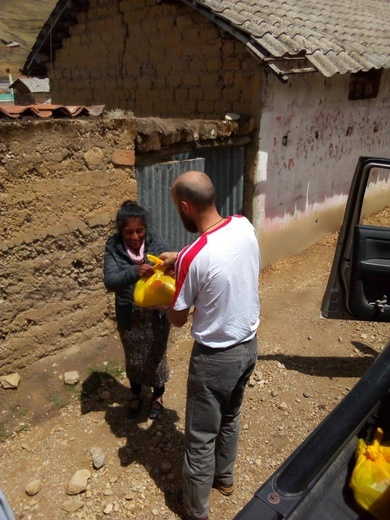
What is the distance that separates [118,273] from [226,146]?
2940mm

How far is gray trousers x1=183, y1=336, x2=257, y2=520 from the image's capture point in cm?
237

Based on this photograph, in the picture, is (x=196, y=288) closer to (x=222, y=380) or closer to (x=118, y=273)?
(x=222, y=380)

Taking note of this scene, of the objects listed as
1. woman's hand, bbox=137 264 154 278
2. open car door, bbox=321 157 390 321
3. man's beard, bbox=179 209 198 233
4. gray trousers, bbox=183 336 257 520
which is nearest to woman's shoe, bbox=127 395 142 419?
gray trousers, bbox=183 336 257 520

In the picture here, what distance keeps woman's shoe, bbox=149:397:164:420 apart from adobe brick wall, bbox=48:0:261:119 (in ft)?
12.1

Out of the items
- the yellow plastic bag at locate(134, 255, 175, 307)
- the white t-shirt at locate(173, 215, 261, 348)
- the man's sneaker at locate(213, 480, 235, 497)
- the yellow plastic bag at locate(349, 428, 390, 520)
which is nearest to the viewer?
the yellow plastic bag at locate(349, 428, 390, 520)

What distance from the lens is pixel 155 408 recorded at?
357 cm

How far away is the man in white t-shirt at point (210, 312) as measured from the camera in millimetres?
2195

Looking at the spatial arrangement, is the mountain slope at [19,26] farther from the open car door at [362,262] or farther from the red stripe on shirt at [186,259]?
the red stripe on shirt at [186,259]

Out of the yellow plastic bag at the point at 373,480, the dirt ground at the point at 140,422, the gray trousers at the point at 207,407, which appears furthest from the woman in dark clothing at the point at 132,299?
the yellow plastic bag at the point at 373,480

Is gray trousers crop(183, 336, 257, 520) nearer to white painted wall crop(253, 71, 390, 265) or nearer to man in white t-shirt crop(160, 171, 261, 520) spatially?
man in white t-shirt crop(160, 171, 261, 520)

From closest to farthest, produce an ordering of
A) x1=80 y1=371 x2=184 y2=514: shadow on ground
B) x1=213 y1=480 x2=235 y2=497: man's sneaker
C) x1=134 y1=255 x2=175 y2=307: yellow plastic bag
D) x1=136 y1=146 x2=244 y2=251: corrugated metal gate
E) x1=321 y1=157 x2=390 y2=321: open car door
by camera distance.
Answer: x1=134 y1=255 x2=175 y2=307: yellow plastic bag → x1=213 y1=480 x2=235 y2=497: man's sneaker → x1=80 y1=371 x2=184 y2=514: shadow on ground → x1=321 y1=157 x2=390 y2=321: open car door → x1=136 y1=146 x2=244 y2=251: corrugated metal gate

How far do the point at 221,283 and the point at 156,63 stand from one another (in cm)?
522

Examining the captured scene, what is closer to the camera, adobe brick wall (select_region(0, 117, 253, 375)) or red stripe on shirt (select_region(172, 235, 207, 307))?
red stripe on shirt (select_region(172, 235, 207, 307))

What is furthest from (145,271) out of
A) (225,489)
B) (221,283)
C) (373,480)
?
(373,480)
